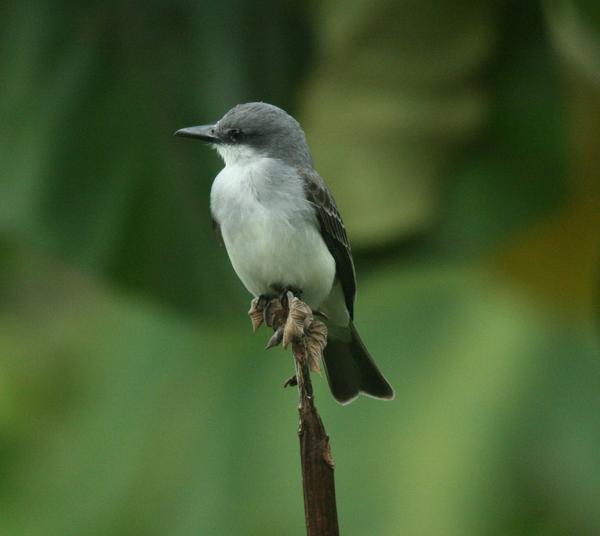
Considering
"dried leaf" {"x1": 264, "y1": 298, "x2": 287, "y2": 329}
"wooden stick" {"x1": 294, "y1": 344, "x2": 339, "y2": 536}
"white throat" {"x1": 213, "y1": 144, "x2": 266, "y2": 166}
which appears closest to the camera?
"wooden stick" {"x1": 294, "y1": 344, "x2": 339, "y2": 536}

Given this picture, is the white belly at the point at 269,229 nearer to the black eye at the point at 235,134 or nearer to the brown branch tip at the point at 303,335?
the black eye at the point at 235,134

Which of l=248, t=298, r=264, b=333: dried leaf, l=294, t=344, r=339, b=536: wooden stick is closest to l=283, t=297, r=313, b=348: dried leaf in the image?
l=294, t=344, r=339, b=536: wooden stick

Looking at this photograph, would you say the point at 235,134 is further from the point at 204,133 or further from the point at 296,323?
the point at 296,323

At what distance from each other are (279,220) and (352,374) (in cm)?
38

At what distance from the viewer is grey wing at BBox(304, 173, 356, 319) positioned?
2359 mm

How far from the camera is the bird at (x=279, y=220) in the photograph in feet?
7.45

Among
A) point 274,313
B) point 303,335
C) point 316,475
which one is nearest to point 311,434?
point 316,475

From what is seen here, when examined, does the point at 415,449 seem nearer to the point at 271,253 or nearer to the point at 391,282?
the point at 391,282

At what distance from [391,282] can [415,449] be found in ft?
1.74

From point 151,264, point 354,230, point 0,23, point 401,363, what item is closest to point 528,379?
point 401,363

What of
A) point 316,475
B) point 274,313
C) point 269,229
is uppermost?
point 269,229

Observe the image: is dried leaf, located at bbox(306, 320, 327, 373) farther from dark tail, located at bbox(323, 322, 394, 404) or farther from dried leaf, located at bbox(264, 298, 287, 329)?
dark tail, located at bbox(323, 322, 394, 404)

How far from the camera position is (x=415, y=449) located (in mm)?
3150

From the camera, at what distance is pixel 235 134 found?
7.73 feet
